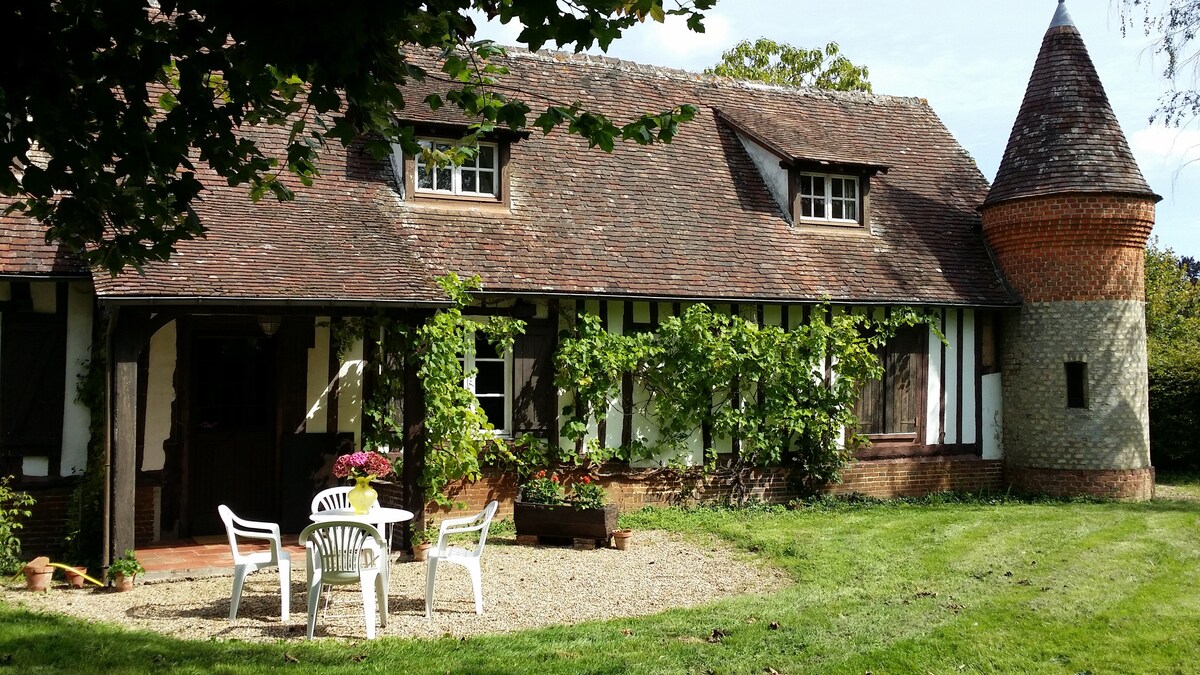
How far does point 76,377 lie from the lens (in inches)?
396

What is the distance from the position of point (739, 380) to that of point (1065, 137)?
6.29m

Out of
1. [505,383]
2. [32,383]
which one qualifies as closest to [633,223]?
[505,383]

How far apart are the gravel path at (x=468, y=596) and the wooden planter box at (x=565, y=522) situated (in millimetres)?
319

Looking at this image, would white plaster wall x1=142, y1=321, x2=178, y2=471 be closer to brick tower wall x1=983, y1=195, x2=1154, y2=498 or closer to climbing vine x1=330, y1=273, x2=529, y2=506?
climbing vine x1=330, y1=273, x2=529, y2=506

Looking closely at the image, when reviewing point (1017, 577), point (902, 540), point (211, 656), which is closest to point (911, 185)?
Result: point (902, 540)

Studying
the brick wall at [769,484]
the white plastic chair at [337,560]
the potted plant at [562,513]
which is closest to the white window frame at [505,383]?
the brick wall at [769,484]

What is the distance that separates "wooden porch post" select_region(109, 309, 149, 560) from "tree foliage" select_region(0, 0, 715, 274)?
3.38m

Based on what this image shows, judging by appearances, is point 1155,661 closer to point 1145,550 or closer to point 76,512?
point 1145,550

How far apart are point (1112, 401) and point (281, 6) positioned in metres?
13.3

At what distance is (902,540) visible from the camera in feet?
34.9

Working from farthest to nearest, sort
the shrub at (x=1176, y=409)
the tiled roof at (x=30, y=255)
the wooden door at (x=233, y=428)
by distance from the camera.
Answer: the shrub at (x=1176, y=409), the wooden door at (x=233, y=428), the tiled roof at (x=30, y=255)

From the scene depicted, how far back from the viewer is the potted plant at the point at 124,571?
841cm

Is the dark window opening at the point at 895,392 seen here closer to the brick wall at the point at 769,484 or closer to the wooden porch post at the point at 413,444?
the brick wall at the point at 769,484

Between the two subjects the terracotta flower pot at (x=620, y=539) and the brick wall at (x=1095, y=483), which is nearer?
the terracotta flower pot at (x=620, y=539)
